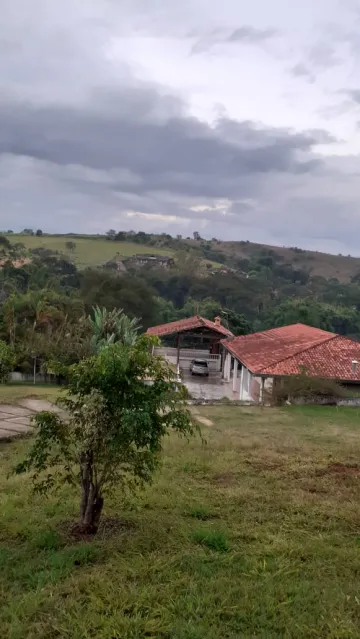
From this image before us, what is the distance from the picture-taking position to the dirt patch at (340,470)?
359 inches

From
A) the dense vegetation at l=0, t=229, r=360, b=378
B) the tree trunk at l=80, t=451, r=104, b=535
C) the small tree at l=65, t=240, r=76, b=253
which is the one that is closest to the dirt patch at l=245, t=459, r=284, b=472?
the tree trunk at l=80, t=451, r=104, b=535

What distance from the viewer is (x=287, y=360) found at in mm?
22438

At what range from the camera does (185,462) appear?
380 inches

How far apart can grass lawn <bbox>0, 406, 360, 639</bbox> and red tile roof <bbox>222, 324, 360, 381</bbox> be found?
40.5 ft

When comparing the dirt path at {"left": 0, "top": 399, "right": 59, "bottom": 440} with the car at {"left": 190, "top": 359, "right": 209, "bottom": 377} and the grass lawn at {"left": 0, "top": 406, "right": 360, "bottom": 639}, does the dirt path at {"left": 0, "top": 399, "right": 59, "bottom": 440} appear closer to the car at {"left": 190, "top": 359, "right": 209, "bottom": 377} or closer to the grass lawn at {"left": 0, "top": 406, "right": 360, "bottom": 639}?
the grass lawn at {"left": 0, "top": 406, "right": 360, "bottom": 639}

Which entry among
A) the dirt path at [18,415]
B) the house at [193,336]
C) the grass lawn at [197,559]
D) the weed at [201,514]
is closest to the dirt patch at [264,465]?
the grass lawn at [197,559]

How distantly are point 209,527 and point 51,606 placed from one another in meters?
2.45

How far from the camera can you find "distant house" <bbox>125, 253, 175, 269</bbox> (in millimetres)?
85688

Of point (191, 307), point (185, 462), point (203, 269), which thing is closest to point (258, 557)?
point (185, 462)

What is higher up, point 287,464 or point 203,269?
point 203,269

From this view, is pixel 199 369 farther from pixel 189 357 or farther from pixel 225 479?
pixel 225 479

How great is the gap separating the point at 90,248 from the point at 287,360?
82.5 meters

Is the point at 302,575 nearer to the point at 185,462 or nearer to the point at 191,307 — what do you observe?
the point at 185,462

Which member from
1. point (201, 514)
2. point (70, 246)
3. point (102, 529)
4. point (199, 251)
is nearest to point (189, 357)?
point (201, 514)
